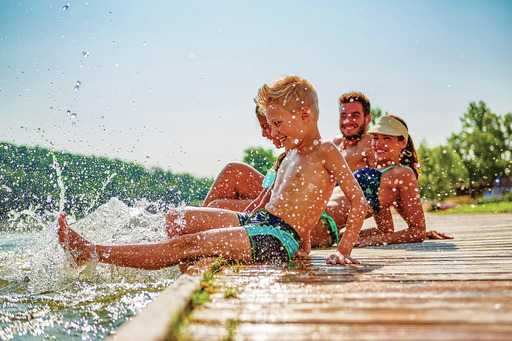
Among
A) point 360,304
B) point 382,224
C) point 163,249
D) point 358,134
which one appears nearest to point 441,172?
point 358,134

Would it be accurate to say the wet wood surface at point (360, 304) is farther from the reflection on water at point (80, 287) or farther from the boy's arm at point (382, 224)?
the boy's arm at point (382, 224)

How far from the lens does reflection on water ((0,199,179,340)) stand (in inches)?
95.6

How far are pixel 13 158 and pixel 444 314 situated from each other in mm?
9069

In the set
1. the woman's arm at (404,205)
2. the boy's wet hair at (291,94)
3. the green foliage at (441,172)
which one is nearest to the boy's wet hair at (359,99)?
the woman's arm at (404,205)

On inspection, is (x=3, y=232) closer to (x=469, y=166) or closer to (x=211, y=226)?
(x=211, y=226)

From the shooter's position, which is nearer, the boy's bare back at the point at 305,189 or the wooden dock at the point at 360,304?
the wooden dock at the point at 360,304

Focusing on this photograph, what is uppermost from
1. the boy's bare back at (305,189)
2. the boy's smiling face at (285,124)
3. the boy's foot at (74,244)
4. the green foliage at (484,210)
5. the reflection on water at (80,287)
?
the boy's smiling face at (285,124)

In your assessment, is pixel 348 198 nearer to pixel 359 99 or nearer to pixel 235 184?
pixel 235 184

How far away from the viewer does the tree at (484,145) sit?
118 feet

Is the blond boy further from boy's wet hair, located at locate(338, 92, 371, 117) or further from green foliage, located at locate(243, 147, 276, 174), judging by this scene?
green foliage, located at locate(243, 147, 276, 174)

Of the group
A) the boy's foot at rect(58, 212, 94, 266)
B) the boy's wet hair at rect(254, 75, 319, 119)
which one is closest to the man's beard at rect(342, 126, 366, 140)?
the boy's wet hair at rect(254, 75, 319, 119)

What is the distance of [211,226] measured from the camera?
3.42m

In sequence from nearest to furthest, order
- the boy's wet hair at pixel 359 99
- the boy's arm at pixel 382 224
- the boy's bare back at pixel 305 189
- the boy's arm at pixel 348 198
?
the boy's arm at pixel 348 198 < the boy's bare back at pixel 305 189 < the boy's arm at pixel 382 224 < the boy's wet hair at pixel 359 99

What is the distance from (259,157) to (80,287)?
36082 millimetres
